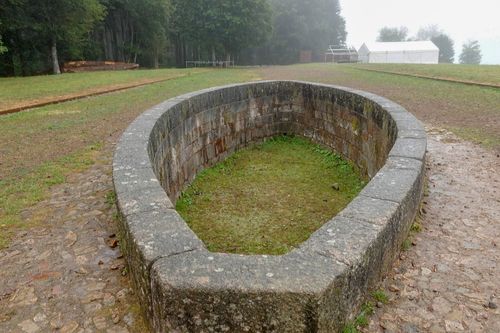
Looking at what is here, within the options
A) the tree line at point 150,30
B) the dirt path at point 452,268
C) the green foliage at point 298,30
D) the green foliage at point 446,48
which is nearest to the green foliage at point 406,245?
the dirt path at point 452,268

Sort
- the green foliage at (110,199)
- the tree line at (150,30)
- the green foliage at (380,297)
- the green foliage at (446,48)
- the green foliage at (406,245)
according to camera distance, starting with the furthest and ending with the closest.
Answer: the green foliage at (446,48)
the tree line at (150,30)
the green foliage at (110,199)
the green foliage at (406,245)
the green foliage at (380,297)

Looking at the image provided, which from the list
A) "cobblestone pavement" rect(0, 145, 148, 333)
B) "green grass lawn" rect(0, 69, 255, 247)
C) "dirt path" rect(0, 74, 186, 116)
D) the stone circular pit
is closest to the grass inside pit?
the stone circular pit

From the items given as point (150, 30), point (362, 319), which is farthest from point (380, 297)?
point (150, 30)

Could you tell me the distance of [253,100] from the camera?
403 inches

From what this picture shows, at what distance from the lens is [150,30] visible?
3791 centimetres

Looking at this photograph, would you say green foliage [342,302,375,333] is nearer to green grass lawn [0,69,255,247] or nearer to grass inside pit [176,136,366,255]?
grass inside pit [176,136,366,255]

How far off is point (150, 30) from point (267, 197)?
34980 millimetres

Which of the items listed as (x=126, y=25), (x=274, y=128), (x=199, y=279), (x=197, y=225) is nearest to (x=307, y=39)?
(x=126, y=25)

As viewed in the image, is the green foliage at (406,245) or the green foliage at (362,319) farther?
the green foliage at (406,245)

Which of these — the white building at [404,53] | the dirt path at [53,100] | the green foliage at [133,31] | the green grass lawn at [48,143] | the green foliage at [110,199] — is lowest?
the green foliage at [110,199]

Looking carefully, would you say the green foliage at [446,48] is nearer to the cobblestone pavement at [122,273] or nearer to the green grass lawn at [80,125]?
the green grass lawn at [80,125]

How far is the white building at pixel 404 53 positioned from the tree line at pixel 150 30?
10073 mm

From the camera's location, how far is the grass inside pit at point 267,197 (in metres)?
5.63

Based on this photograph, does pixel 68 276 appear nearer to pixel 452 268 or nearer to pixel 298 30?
pixel 452 268
